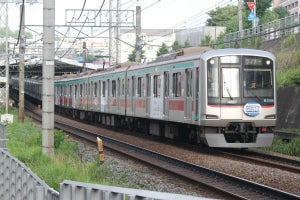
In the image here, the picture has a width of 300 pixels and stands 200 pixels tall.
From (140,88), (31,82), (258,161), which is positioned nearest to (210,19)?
(31,82)

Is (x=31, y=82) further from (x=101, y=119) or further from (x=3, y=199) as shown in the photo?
(x=3, y=199)

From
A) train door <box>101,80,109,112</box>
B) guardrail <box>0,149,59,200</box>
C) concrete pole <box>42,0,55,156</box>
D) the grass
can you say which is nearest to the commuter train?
the grass

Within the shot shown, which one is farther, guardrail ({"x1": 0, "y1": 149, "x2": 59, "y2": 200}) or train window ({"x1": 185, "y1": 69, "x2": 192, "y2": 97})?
train window ({"x1": 185, "y1": 69, "x2": 192, "y2": 97})

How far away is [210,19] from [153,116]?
10064 centimetres

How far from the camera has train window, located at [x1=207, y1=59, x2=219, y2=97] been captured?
17.0 metres

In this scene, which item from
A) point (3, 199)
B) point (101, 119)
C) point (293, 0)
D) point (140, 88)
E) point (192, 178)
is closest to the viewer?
point (3, 199)

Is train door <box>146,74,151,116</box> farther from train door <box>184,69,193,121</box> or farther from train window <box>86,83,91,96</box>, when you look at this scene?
train window <box>86,83,91,96</box>

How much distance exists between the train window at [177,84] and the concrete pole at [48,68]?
6464 mm

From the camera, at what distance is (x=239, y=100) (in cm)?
1725

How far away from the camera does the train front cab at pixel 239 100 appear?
17.0 m

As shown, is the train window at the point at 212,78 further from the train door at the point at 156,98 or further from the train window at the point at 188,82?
the train door at the point at 156,98

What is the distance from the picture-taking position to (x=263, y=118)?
17.5 m

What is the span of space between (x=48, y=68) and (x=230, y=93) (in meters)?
5.92

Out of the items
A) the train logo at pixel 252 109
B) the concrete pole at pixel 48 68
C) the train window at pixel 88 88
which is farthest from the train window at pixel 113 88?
the concrete pole at pixel 48 68
